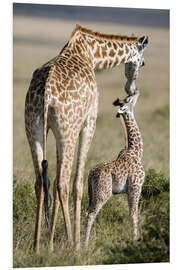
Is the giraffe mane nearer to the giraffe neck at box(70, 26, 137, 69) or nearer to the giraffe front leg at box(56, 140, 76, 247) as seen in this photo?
the giraffe neck at box(70, 26, 137, 69)

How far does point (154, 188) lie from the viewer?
271 inches

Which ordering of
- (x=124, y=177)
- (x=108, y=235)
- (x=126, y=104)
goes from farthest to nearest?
Answer: (x=126, y=104) → (x=108, y=235) → (x=124, y=177)

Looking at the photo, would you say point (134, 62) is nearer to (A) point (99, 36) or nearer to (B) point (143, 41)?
(B) point (143, 41)

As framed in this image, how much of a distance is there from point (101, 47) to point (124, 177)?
1.36 metres

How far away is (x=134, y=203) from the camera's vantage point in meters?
5.95

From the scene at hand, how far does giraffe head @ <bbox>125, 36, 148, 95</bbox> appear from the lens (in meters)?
6.43

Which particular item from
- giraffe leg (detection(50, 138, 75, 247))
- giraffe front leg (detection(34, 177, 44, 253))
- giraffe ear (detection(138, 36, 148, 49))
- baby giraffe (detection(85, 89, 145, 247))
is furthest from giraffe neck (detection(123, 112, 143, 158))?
giraffe front leg (detection(34, 177, 44, 253))

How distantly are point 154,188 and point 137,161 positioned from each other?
86cm

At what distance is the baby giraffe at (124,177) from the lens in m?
5.77

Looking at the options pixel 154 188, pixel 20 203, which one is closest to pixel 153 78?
pixel 154 188

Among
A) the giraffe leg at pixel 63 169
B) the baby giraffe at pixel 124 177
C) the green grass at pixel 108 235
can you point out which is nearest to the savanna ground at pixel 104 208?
the green grass at pixel 108 235

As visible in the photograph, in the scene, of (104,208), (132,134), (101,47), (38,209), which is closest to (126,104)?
(132,134)

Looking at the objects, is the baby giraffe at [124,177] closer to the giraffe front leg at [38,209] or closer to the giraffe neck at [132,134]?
the giraffe neck at [132,134]

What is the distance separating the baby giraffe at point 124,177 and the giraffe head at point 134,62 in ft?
0.44
